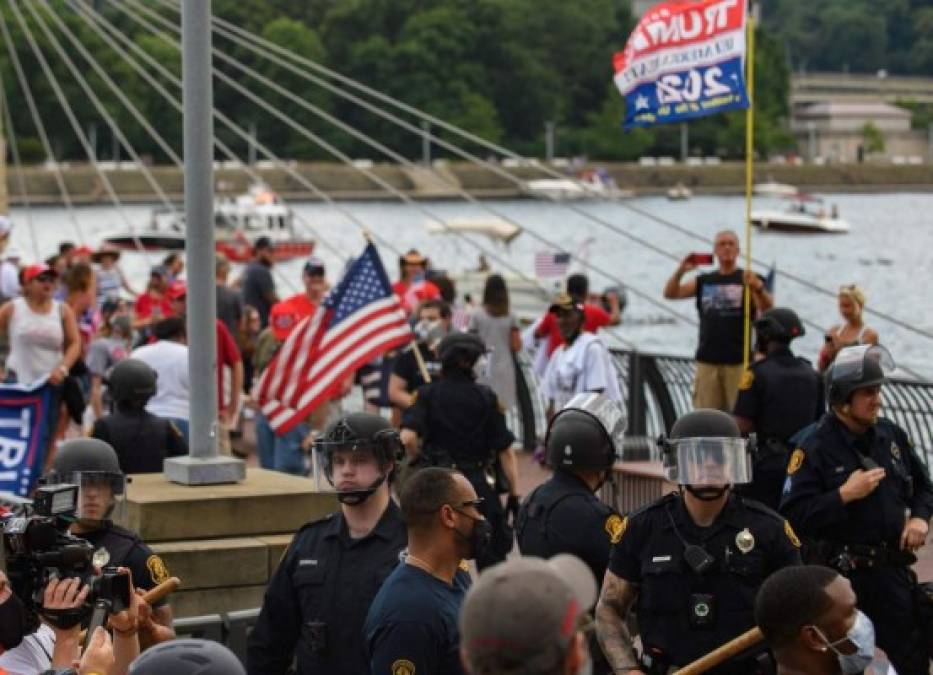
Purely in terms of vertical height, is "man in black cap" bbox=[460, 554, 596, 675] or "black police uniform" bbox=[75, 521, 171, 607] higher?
"man in black cap" bbox=[460, 554, 596, 675]

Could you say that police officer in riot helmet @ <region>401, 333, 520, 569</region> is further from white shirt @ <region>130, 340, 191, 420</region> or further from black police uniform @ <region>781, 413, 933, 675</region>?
black police uniform @ <region>781, 413, 933, 675</region>

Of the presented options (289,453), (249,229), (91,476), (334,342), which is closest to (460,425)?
(334,342)

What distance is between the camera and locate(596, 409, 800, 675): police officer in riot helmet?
22.9 feet

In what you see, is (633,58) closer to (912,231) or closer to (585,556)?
(585,556)

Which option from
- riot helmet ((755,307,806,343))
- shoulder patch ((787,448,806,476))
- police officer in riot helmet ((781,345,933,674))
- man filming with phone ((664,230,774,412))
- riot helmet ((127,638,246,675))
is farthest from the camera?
man filming with phone ((664,230,774,412))

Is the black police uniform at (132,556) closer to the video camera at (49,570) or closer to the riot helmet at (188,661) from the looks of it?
the video camera at (49,570)

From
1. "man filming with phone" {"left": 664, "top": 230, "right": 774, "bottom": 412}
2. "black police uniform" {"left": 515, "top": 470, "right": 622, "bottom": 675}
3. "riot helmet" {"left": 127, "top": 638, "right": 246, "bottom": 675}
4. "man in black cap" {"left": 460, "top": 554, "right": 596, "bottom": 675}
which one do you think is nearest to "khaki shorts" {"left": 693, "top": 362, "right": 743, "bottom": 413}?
"man filming with phone" {"left": 664, "top": 230, "right": 774, "bottom": 412}

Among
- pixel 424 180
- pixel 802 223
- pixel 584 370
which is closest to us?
pixel 584 370

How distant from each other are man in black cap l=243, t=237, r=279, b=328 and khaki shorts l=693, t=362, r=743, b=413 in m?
5.71

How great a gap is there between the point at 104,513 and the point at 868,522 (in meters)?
3.00

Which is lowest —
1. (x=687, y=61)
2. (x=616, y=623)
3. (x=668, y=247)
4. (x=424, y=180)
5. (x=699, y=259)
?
(x=668, y=247)

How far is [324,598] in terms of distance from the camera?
7.04 meters

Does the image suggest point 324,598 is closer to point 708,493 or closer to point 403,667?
point 403,667

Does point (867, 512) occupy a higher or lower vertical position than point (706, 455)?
lower
